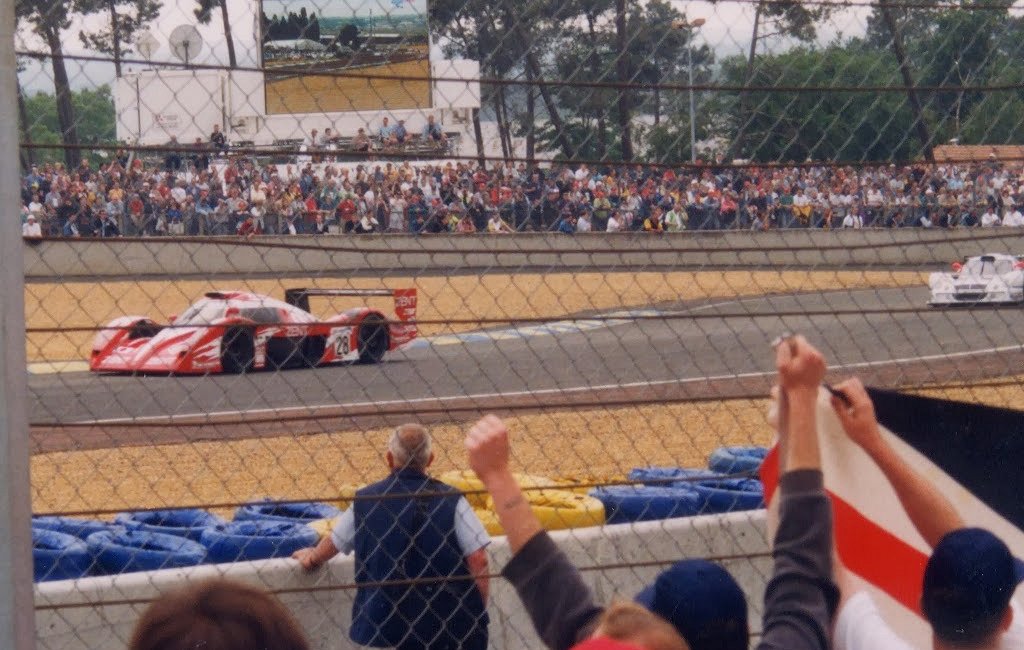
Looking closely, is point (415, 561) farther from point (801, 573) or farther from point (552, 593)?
point (801, 573)

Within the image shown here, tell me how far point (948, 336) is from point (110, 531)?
1327cm

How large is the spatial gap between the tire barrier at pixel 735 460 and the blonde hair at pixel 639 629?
3.55 meters

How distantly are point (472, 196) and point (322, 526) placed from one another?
1618 mm

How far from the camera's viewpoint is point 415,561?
4.08 meters

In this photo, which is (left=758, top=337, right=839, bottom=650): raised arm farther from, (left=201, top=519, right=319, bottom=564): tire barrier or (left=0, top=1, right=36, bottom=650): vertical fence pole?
(left=201, top=519, right=319, bottom=564): tire barrier

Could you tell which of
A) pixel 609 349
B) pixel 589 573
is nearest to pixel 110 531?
pixel 589 573

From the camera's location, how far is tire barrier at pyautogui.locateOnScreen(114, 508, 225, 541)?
459cm

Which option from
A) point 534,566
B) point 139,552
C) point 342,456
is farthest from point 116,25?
point 342,456

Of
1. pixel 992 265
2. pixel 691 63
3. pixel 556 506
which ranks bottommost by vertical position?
pixel 992 265

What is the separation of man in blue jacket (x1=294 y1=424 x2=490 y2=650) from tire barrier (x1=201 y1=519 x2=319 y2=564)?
0.34 m

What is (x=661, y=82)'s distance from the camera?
10.9 ft

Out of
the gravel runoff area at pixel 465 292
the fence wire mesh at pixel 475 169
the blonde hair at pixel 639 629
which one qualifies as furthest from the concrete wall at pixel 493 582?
the blonde hair at pixel 639 629

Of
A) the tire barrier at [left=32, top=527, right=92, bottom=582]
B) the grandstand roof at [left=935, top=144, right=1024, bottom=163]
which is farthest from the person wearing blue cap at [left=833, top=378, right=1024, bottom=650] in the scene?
the tire barrier at [left=32, top=527, right=92, bottom=582]

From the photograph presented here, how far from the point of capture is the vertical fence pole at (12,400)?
2.33 m
